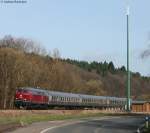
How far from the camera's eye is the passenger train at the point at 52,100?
6544cm

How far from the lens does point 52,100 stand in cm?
7175

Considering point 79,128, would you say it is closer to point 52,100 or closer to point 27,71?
point 52,100

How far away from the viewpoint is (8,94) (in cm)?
9444

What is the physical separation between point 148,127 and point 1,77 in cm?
6167

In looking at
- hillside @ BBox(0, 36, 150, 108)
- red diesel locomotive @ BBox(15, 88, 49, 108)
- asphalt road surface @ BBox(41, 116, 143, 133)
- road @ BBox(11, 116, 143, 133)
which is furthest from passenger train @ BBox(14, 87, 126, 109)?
asphalt road surface @ BBox(41, 116, 143, 133)

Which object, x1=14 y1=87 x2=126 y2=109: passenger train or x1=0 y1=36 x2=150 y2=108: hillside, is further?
x1=0 y1=36 x2=150 y2=108: hillside

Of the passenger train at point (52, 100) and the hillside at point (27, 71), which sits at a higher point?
the hillside at point (27, 71)

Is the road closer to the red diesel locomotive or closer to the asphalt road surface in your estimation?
the asphalt road surface

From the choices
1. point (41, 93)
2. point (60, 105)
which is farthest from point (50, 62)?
point (41, 93)

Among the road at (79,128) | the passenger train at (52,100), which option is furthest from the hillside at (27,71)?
the road at (79,128)

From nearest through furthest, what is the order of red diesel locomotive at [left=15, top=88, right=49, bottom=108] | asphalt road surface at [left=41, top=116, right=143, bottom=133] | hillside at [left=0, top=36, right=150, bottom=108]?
asphalt road surface at [left=41, top=116, right=143, bottom=133] < red diesel locomotive at [left=15, top=88, right=49, bottom=108] < hillside at [left=0, top=36, right=150, bottom=108]

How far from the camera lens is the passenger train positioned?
215ft

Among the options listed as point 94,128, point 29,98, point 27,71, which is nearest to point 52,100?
point 29,98

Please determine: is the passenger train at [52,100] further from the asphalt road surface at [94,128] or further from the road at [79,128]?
the asphalt road surface at [94,128]
